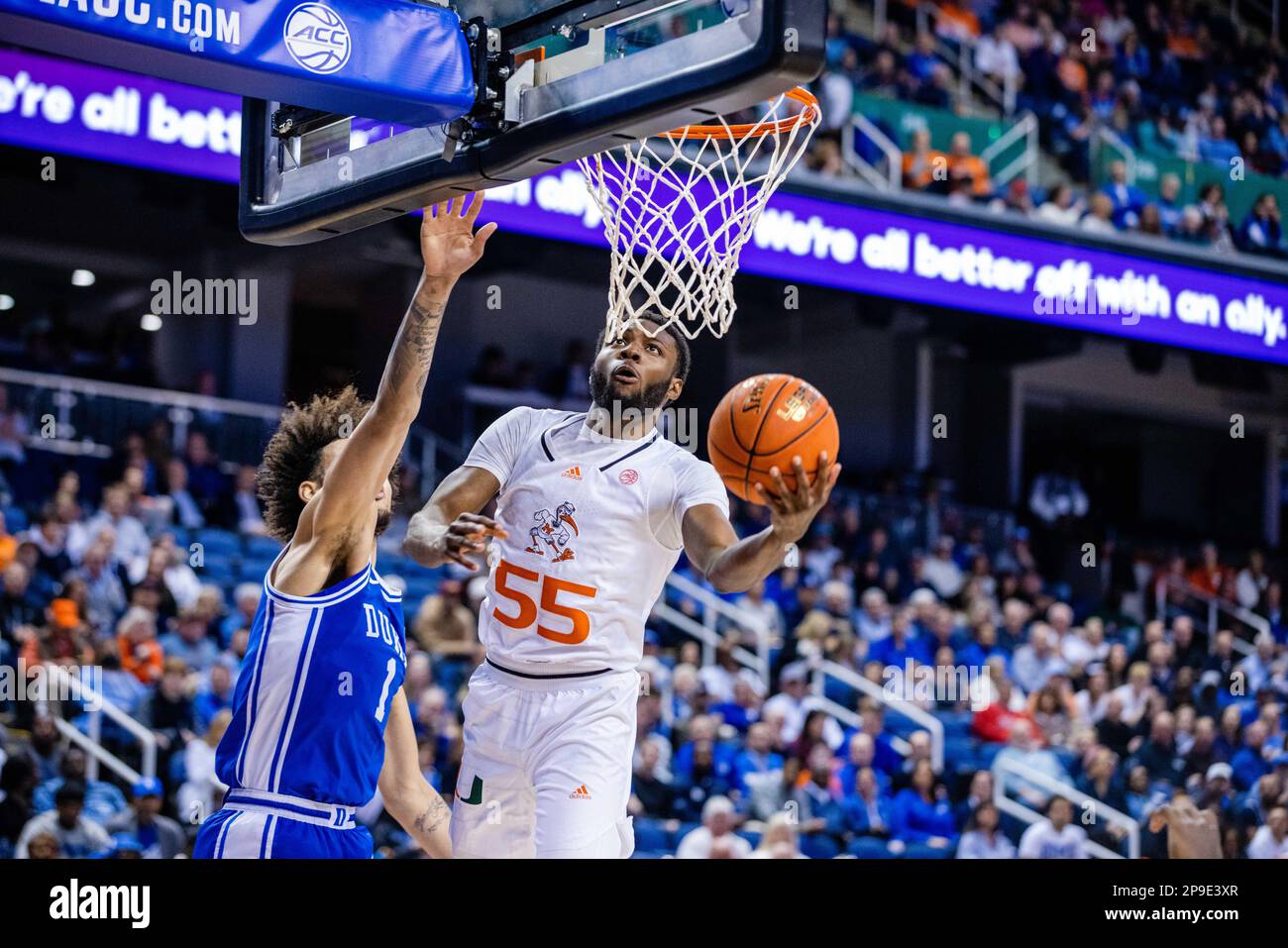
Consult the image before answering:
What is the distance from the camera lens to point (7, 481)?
9570 mm

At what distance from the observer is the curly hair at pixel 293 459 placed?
12.8 ft

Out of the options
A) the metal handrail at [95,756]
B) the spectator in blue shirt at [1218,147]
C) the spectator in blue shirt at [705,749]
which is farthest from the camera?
the spectator in blue shirt at [1218,147]

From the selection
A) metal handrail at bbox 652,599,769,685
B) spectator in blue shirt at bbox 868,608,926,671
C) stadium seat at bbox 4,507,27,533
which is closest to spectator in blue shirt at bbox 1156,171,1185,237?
spectator in blue shirt at bbox 868,608,926,671

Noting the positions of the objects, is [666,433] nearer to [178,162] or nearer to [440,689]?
[440,689]

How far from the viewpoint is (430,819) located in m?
4.18

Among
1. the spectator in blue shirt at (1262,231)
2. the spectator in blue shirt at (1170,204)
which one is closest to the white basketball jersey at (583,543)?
the spectator in blue shirt at (1170,204)

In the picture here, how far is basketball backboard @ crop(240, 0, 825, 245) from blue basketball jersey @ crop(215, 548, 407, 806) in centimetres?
99

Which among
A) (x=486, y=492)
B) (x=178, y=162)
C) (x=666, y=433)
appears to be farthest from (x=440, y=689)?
(x=486, y=492)

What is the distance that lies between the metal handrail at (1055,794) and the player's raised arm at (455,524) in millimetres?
6464

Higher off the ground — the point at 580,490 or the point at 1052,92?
the point at 1052,92

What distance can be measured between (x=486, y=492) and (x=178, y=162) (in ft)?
17.3

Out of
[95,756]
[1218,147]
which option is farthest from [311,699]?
[1218,147]

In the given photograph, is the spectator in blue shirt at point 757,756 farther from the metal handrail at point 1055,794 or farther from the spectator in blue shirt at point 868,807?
the metal handrail at point 1055,794
